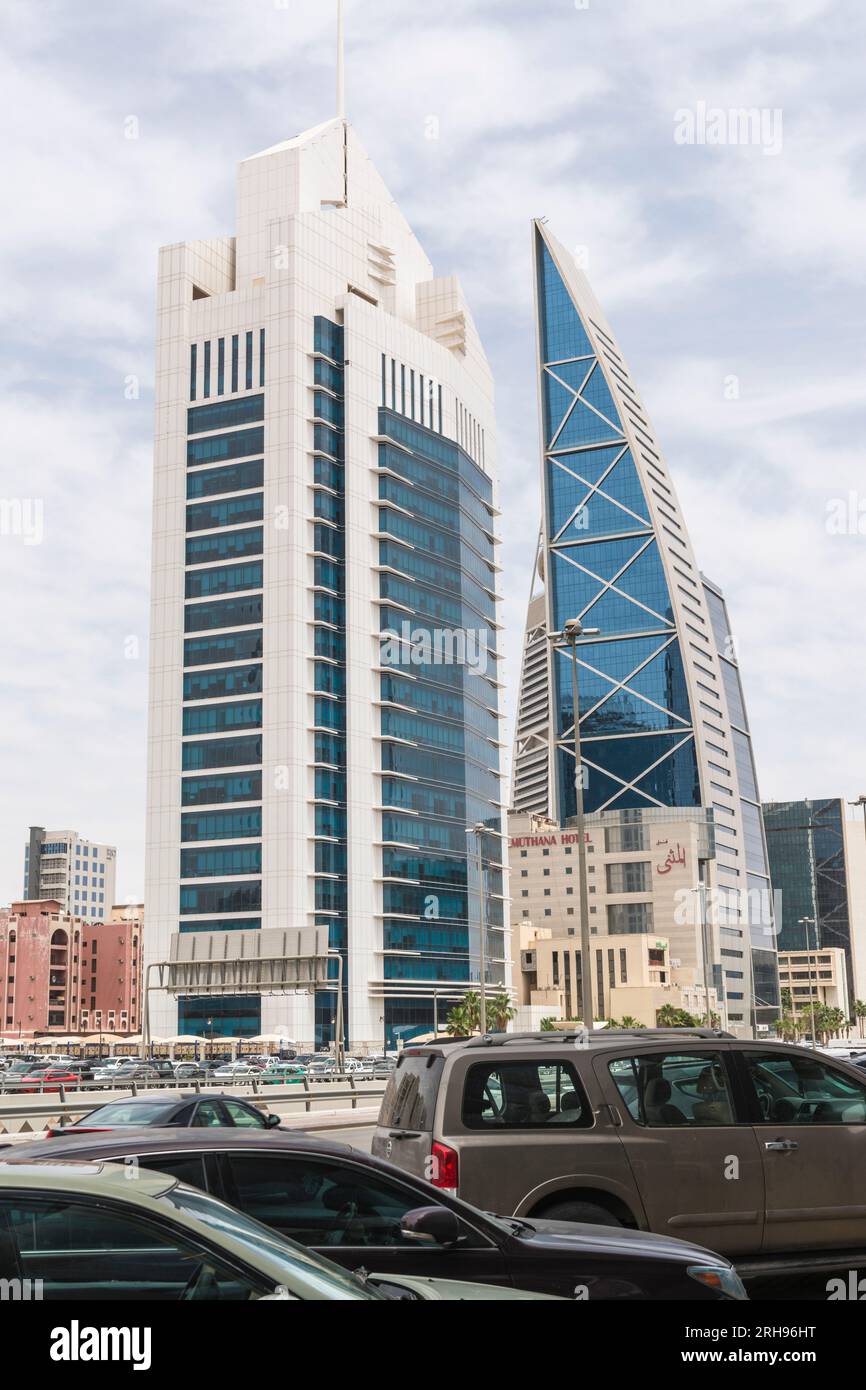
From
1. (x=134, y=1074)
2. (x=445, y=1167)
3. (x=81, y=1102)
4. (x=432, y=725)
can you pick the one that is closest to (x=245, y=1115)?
(x=445, y=1167)

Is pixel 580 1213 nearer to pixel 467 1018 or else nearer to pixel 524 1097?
pixel 524 1097

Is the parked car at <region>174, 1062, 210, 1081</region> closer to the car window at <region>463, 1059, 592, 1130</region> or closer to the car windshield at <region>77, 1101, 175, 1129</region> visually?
the car windshield at <region>77, 1101, 175, 1129</region>

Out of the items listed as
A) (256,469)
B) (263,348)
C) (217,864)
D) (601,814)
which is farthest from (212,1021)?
(601,814)

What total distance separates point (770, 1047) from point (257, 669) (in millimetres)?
104827

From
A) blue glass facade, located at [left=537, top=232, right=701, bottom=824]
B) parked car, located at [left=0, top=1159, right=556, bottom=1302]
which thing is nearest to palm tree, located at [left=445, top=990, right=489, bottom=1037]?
blue glass facade, located at [left=537, top=232, right=701, bottom=824]

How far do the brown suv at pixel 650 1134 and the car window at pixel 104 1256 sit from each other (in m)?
5.23

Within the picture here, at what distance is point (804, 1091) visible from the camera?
36.4 ft

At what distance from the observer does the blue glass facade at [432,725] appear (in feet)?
384

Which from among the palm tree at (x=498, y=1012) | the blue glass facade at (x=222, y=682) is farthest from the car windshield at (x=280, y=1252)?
the blue glass facade at (x=222, y=682)

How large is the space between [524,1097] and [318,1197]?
315 centimetres

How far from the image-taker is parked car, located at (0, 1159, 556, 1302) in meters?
4.82

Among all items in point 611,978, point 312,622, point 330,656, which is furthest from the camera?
point 611,978

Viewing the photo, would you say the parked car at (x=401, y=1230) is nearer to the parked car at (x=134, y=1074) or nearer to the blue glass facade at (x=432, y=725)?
the parked car at (x=134, y=1074)

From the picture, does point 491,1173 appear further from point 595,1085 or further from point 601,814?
point 601,814
